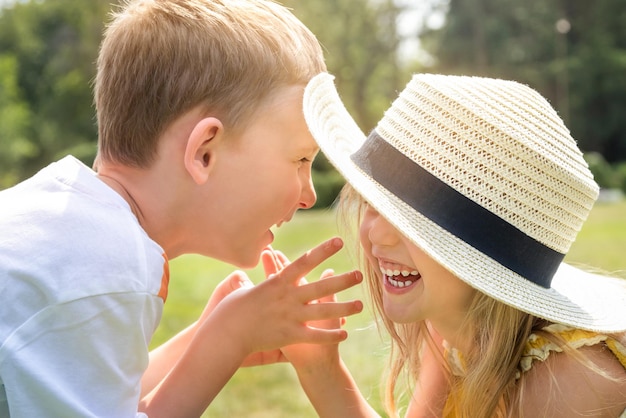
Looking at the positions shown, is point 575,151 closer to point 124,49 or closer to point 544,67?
point 124,49

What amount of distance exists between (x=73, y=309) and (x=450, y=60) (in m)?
33.5

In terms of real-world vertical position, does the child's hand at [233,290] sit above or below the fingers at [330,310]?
below

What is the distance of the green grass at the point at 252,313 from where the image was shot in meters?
4.02

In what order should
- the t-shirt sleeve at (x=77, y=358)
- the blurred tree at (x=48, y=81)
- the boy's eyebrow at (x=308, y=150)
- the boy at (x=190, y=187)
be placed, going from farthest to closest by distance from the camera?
the blurred tree at (x=48, y=81), the boy's eyebrow at (x=308, y=150), the boy at (x=190, y=187), the t-shirt sleeve at (x=77, y=358)

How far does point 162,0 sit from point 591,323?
156 cm

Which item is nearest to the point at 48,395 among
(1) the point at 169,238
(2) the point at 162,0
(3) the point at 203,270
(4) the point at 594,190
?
(1) the point at 169,238

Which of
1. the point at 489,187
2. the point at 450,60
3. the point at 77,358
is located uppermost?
the point at 489,187

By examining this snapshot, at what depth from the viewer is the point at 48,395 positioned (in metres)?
1.90

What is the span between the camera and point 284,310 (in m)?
2.26

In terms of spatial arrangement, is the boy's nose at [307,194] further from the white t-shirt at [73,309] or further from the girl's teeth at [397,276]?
the white t-shirt at [73,309]

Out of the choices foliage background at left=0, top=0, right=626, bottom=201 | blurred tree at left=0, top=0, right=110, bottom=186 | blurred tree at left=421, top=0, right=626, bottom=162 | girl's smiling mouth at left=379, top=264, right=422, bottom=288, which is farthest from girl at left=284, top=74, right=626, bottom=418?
blurred tree at left=0, top=0, right=110, bottom=186

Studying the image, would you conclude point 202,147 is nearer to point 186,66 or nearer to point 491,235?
point 186,66

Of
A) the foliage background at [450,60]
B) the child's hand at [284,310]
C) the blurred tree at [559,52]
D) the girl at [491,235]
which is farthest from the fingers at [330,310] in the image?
the blurred tree at [559,52]

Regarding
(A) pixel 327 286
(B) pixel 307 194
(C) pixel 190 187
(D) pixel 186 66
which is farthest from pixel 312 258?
(D) pixel 186 66
